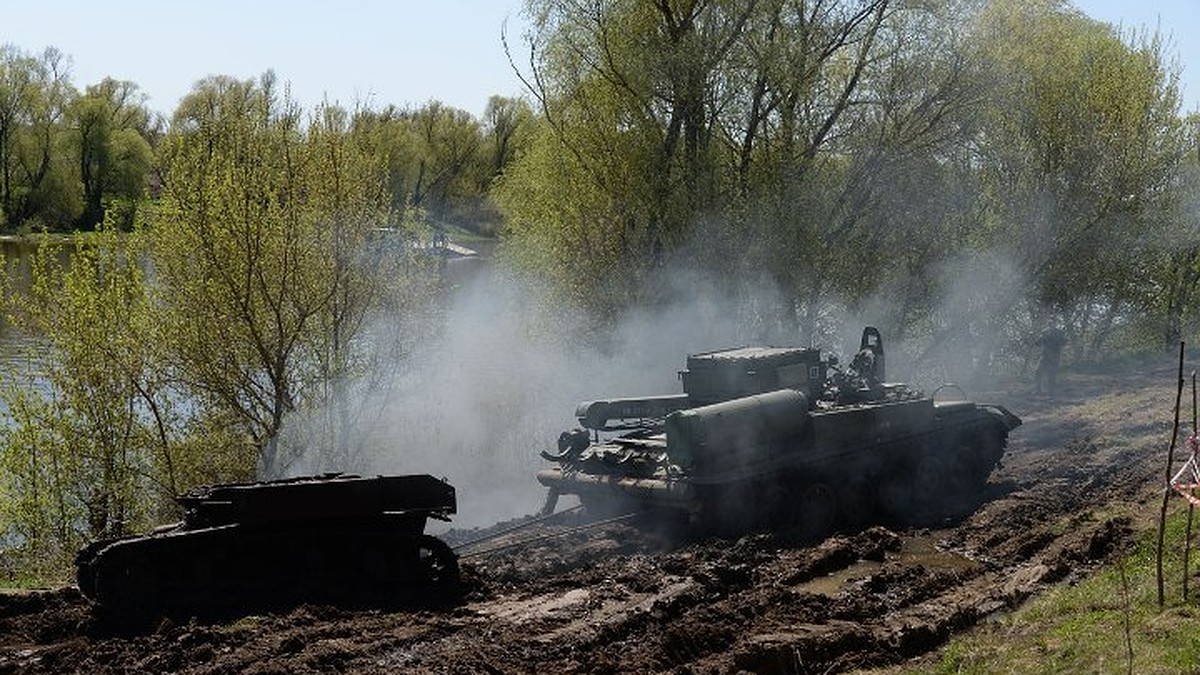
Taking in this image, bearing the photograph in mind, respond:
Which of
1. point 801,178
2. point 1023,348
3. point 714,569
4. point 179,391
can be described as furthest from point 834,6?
point 714,569

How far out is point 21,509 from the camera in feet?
60.3

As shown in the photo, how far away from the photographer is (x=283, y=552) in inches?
463

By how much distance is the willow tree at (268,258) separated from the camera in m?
18.8

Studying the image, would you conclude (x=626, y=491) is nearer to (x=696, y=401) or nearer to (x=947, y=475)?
(x=696, y=401)

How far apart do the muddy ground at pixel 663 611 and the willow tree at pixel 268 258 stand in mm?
5785

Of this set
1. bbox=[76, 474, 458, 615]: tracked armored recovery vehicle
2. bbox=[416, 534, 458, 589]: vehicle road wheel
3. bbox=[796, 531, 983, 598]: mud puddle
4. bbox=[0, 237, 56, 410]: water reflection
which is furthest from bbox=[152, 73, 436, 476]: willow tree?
bbox=[796, 531, 983, 598]: mud puddle

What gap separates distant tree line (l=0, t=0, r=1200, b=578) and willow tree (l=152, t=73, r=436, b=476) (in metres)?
0.05

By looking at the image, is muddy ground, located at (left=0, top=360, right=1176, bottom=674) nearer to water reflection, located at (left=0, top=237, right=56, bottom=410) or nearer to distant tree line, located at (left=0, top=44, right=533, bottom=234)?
water reflection, located at (left=0, top=237, right=56, bottom=410)

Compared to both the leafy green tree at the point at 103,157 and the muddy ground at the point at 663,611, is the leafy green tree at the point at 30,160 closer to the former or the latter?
the leafy green tree at the point at 103,157

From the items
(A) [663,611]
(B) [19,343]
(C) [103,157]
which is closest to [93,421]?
(A) [663,611]

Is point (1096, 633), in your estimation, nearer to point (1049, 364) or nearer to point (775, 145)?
point (775, 145)

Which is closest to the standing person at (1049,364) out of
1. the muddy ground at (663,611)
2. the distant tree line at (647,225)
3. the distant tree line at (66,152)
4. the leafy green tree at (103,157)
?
the distant tree line at (647,225)

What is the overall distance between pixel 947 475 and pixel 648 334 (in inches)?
394

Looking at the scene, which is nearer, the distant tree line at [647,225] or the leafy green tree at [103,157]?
the distant tree line at [647,225]
